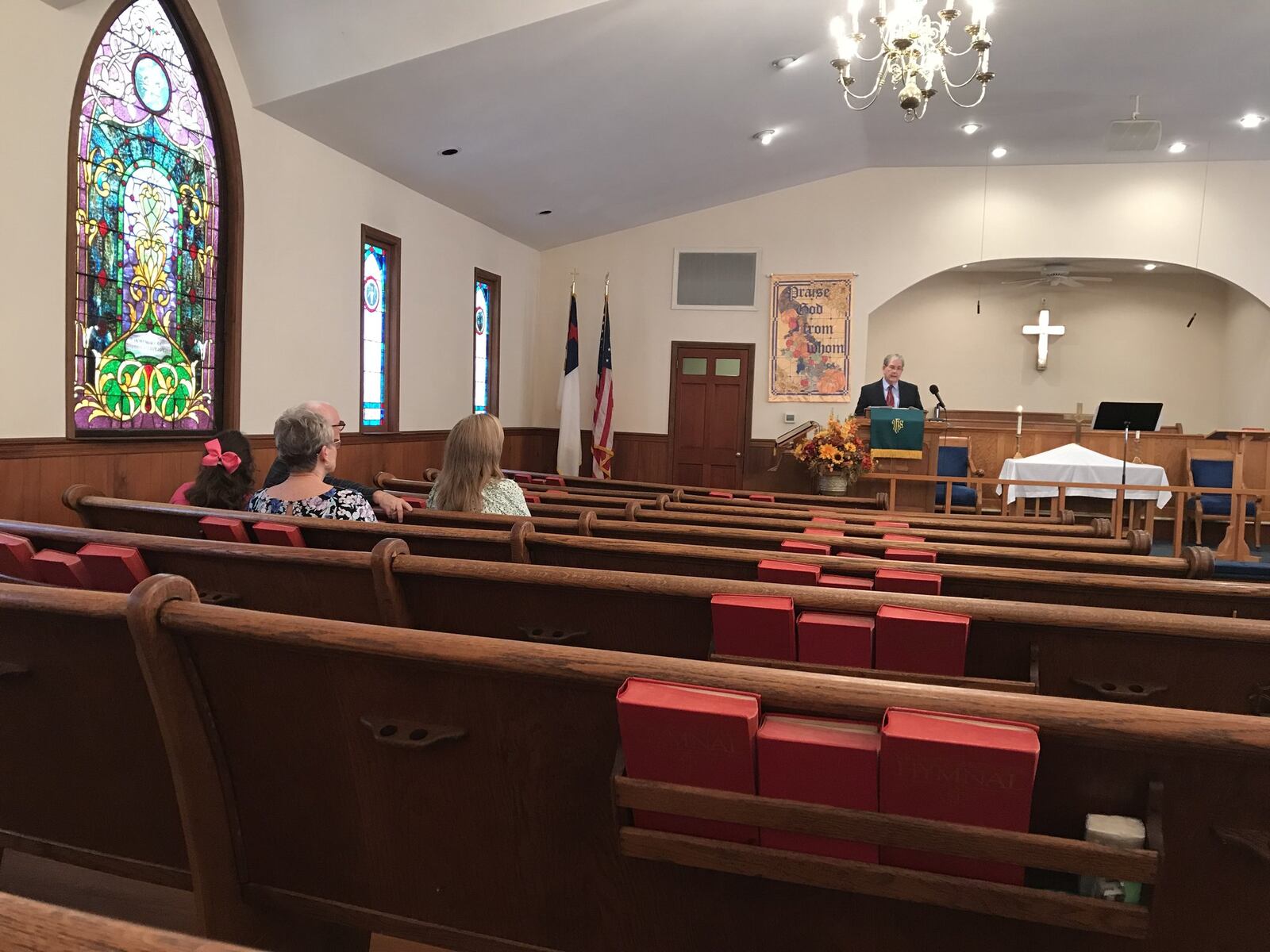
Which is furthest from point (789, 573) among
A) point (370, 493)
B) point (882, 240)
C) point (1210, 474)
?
point (882, 240)

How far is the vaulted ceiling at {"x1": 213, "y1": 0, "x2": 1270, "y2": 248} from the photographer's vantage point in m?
4.87

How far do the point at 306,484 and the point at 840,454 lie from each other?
4.34m

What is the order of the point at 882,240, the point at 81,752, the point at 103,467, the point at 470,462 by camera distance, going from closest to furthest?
1. the point at 81,752
2. the point at 470,462
3. the point at 103,467
4. the point at 882,240

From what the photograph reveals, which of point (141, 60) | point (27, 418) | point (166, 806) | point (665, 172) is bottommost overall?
point (166, 806)

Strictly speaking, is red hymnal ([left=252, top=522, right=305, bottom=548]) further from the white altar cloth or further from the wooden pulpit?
the wooden pulpit

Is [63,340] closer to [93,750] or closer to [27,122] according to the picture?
[27,122]

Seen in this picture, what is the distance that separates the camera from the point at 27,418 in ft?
12.2

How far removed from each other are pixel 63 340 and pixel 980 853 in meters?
4.29

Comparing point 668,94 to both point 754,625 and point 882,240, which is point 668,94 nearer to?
point 882,240

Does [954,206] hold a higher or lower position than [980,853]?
higher

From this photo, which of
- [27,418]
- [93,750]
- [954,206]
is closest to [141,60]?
[27,418]

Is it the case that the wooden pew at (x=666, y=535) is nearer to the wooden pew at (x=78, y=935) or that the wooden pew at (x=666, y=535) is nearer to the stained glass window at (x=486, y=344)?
the wooden pew at (x=78, y=935)

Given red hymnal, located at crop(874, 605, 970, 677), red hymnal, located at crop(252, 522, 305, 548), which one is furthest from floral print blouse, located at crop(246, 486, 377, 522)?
red hymnal, located at crop(874, 605, 970, 677)

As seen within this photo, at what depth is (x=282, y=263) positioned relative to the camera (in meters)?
5.33
